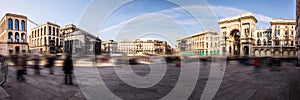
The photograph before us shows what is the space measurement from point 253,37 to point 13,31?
65257 mm

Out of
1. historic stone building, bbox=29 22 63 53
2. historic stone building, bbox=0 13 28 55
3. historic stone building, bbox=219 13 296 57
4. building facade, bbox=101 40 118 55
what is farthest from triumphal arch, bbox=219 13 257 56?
historic stone building, bbox=0 13 28 55

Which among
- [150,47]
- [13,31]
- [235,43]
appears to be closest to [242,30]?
[235,43]

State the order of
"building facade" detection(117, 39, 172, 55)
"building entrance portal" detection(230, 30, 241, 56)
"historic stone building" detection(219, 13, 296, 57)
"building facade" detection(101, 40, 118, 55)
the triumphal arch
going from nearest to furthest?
"building facade" detection(101, 40, 118, 55)
"building facade" detection(117, 39, 172, 55)
"historic stone building" detection(219, 13, 296, 57)
the triumphal arch
"building entrance portal" detection(230, 30, 241, 56)

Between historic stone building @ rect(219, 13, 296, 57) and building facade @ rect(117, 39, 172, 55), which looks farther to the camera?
historic stone building @ rect(219, 13, 296, 57)

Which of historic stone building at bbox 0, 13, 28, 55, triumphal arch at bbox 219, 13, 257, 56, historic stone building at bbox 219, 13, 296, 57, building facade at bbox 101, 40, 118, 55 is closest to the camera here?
historic stone building at bbox 0, 13, 28, 55

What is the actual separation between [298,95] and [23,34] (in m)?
34.3

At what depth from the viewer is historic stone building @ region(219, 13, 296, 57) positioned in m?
52.2

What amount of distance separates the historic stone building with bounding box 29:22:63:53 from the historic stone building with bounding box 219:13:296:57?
159 feet

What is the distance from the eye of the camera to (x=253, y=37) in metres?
54.0

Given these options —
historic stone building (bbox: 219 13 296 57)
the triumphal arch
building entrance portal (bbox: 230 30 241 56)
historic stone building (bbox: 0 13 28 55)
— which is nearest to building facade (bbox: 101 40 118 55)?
historic stone building (bbox: 0 13 28 55)

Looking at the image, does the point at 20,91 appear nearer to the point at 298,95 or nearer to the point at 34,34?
the point at 298,95

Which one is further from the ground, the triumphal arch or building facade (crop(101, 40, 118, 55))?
the triumphal arch

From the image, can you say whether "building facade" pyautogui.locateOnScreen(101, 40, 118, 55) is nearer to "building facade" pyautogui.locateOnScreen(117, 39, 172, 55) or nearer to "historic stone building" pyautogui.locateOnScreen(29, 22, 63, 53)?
"building facade" pyautogui.locateOnScreen(117, 39, 172, 55)

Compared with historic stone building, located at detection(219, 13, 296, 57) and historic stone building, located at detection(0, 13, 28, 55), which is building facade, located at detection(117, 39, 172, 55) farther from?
historic stone building, located at detection(219, 13, 296, 57)
